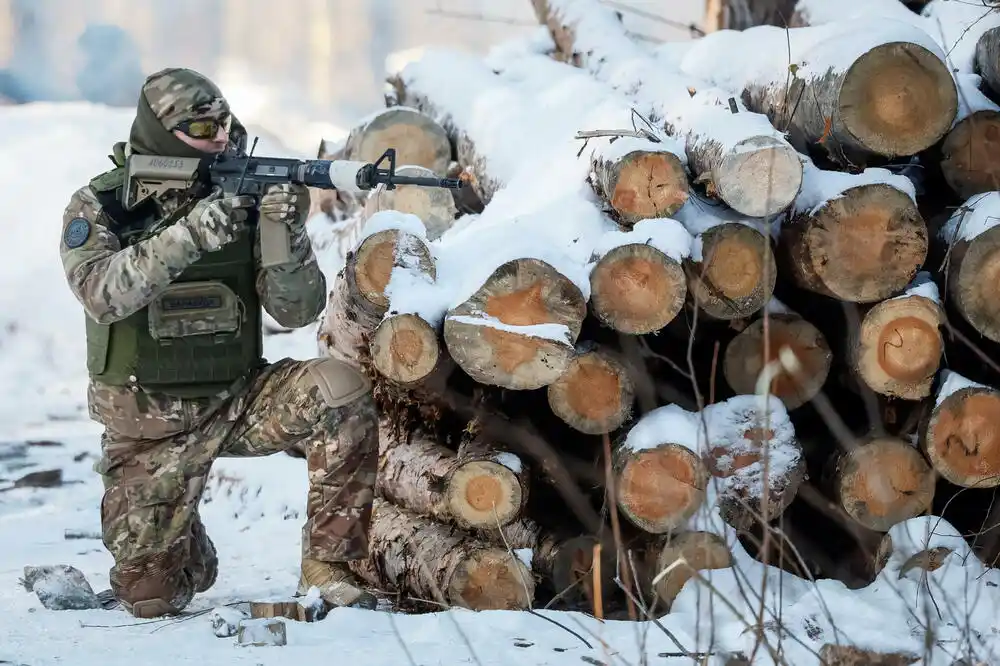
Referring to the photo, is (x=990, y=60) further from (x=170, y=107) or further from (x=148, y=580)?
(x=148, y=580)

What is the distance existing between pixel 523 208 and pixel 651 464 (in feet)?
3.69

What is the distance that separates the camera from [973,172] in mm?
3818

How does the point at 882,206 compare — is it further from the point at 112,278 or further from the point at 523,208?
the point at 112,278

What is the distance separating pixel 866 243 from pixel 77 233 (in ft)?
7.73

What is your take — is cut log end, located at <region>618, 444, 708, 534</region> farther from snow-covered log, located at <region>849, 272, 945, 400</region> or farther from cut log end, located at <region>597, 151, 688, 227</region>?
cut log end, located at <region>597, 151, 688, 227</region>

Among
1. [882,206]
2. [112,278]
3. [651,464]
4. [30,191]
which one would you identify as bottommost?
[30,191]

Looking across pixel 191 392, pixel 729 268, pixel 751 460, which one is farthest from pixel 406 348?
pixel 751 460

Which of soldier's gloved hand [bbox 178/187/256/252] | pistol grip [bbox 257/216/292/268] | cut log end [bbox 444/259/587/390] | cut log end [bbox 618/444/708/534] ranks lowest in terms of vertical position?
cut log end [bbox 618/444/708/534]

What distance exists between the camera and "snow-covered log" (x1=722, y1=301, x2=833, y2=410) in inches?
147

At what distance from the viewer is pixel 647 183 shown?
12.1ft

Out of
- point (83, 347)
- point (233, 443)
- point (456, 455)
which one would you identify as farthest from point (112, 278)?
point (83, 347)

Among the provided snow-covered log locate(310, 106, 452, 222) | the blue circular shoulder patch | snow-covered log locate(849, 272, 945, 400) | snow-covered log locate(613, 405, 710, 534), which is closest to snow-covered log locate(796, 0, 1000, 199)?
snow-covered log locate(849, 272, 945, 400)

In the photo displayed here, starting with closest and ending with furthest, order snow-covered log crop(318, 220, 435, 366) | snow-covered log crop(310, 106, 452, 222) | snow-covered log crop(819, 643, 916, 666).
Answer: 1. snow-covered log crop(819, 643, 916, 666)
2. snow-covered log crop(318, 220, 435, 366)
3. snow-covered log crop(310, 106, 452, 222)

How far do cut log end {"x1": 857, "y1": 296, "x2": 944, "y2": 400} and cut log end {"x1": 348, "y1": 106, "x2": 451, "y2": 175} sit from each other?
3.14 metres
